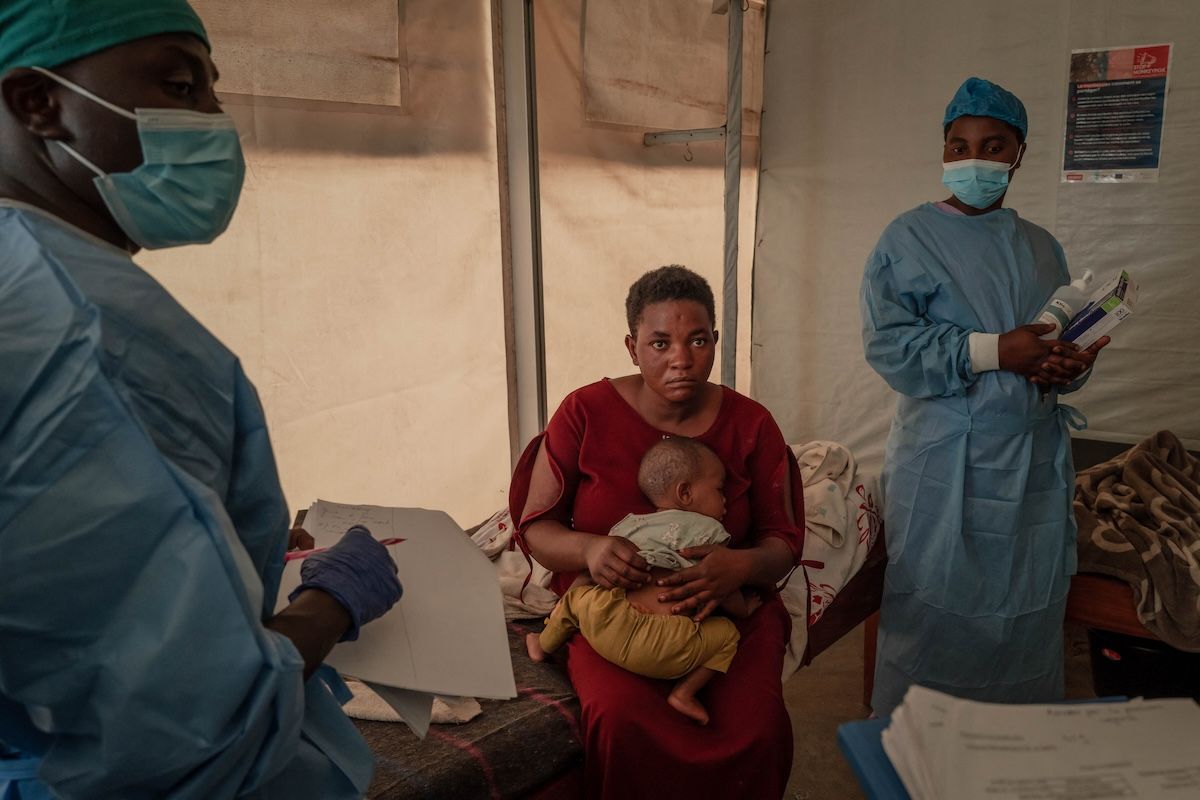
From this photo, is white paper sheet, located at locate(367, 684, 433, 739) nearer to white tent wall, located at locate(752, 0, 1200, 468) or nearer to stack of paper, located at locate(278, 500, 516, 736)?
stack of paper, located at locate(278, 500, 516, 736)

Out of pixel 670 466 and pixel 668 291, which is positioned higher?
pixel 668 291

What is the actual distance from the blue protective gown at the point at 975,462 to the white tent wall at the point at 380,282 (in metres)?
1.51

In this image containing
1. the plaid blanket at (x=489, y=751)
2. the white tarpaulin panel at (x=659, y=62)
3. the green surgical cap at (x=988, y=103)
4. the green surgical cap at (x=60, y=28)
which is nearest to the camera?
the green surgical cap at (x=60, y=28)

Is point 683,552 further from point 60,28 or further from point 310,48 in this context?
point 310,48

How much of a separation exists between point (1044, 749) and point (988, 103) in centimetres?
199

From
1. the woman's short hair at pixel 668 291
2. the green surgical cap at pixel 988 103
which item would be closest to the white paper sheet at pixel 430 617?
the woman's short hair at pixel 668 291

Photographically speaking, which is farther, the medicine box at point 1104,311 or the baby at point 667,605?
the medicine box at point 1104,311

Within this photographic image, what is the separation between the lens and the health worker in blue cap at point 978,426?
2.48 metres

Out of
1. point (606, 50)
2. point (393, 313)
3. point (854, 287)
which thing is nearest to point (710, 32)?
point (606, 50)

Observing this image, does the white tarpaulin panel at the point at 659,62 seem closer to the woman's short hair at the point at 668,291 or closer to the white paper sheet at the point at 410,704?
the woman's short hair at the point at 668,291

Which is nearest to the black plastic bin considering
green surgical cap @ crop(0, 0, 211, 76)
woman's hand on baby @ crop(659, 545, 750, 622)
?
woman's hand on baby @ crop(659, 545, 750, 622)

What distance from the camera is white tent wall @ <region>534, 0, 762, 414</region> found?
356 centimetres

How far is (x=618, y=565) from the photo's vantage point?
1.98 metres

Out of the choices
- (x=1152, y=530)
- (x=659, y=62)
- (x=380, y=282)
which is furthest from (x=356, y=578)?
(x=659, y=62)
